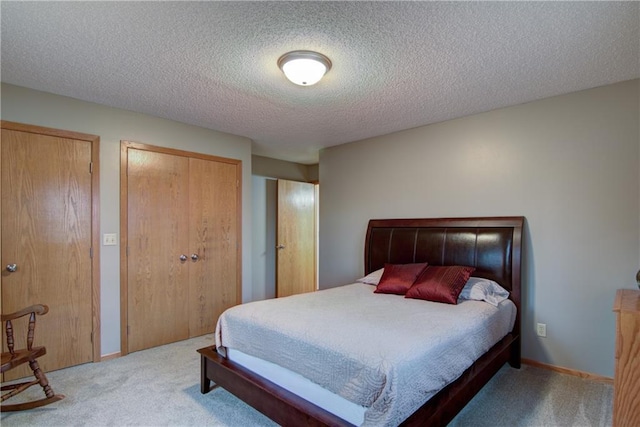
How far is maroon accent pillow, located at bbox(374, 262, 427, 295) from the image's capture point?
9.71 ft

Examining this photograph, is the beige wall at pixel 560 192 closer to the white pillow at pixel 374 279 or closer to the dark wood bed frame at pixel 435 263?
the dark wood bed frame at pixel 435 263

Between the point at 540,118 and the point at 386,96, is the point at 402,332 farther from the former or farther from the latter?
the point at 540,118

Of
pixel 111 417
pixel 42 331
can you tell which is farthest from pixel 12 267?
pixel 111 417

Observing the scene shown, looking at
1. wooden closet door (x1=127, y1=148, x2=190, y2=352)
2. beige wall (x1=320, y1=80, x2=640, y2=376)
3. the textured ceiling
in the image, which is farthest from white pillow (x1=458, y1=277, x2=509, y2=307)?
wooden closet door (x1=127, y1=148, x2=190, y2=352)

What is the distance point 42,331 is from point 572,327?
4378 mm

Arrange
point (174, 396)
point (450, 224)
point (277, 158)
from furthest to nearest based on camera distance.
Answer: point (277, 158), point (450, 224), point (174, 396)

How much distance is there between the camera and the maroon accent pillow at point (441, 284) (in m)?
2.61

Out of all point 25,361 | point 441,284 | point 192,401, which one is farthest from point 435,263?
point 25,361

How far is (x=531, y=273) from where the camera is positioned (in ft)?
9.52

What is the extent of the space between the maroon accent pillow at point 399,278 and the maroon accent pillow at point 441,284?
Result: 0.29 feet

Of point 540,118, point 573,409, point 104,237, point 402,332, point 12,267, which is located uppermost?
point 540,118

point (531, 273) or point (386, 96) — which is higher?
point (386, 96)

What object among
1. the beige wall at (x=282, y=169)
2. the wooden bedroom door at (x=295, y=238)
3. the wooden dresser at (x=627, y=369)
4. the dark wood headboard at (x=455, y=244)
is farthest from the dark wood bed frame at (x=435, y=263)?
the beige wall at (x=282, y=169)

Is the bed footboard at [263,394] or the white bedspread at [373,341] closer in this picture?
the white bedspread at [373,341]
